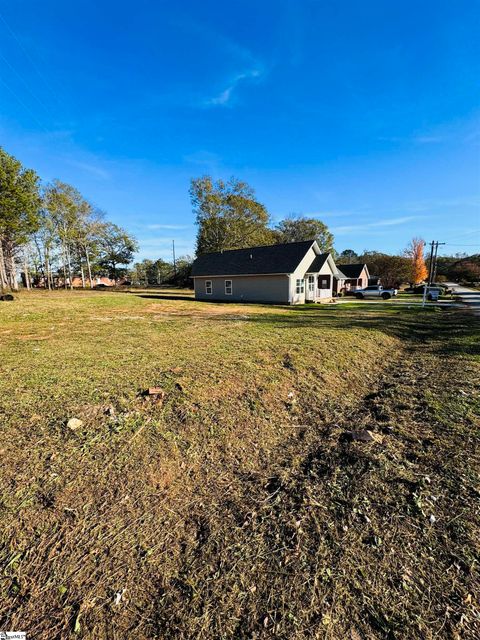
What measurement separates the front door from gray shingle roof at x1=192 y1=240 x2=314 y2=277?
234cm

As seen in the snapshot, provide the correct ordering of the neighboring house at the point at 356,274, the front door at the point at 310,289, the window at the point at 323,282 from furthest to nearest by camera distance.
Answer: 1. the neighboring house at the point at 356,274
2. the window at the point at 323,282
3. the front door at the point at 310,289

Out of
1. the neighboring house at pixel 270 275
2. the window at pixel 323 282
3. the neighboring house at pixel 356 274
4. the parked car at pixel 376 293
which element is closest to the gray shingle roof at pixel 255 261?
the neighboring house at pixel 270 275

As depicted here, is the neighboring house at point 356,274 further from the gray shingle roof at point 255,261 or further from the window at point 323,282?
the gray shingle roof at point 255,261

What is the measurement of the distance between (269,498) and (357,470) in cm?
94

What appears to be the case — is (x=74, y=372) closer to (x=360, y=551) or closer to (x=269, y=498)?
(x=269, y=498)

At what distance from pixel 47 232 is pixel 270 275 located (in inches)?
1081

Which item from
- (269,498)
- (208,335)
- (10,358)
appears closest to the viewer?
(269,498)

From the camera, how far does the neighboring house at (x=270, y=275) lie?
2080 centimetres

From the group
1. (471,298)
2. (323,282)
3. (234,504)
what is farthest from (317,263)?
(234,504)

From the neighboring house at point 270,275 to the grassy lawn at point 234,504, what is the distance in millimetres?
16233

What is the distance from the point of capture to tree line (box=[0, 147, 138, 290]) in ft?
72.5

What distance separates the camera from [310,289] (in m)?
22.7

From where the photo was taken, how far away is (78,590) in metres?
1.76

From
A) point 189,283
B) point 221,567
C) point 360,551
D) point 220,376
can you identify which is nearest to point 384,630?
point 360,551
